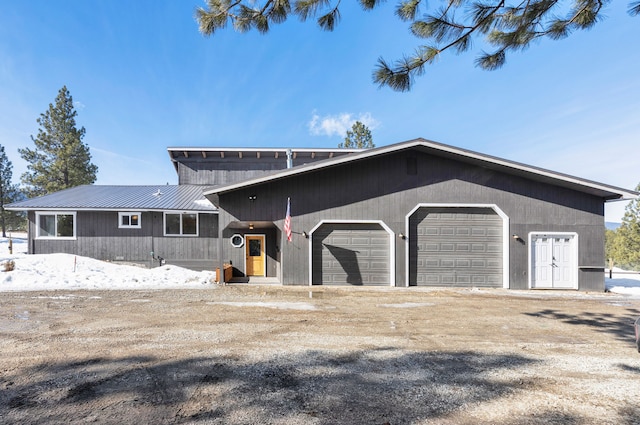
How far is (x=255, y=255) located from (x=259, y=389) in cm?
1031

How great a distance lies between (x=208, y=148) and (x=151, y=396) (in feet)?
56.1

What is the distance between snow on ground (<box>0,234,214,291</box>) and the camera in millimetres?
9992

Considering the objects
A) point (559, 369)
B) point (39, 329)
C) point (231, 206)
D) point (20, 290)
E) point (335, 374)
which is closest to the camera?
point (335, 374)

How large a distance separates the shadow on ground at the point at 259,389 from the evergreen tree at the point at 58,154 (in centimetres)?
3266

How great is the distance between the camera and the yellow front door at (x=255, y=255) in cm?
1334

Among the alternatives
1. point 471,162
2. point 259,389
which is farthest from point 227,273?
point 471,162

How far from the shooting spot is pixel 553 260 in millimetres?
11289

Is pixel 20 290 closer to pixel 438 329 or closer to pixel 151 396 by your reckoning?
pixel 151 396

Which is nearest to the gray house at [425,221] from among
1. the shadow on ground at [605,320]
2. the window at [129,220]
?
the shadow on ground at [605,320]

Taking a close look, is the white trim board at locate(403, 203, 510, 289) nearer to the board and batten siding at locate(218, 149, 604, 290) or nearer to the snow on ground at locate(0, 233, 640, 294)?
the board and batten siding at locate(218, 149, 604, 290)

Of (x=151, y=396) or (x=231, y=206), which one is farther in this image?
(x=231, y=206)

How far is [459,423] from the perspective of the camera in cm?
286

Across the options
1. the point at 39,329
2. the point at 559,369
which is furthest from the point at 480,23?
the point at 39,329

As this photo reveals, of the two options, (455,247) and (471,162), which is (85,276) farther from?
(471,162)
